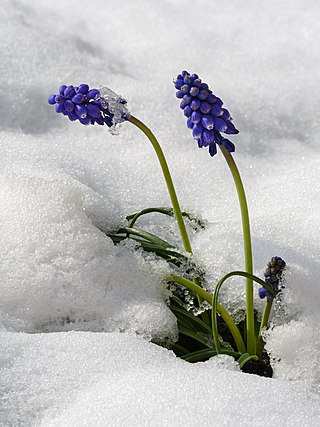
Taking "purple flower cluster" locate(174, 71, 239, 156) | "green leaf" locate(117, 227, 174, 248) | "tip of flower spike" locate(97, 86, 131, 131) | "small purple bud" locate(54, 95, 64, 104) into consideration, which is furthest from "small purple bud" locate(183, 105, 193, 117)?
"green leaf" locate(117, 227, 174, 248)

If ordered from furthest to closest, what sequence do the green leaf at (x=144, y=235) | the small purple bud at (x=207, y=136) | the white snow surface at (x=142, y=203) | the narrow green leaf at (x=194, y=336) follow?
the green leaf at (x=144, y=235), the narrow green leaf at (x=194, y=336), the small purple bud at (x=207, y=136), the white snow surface at (x=142, y=203)

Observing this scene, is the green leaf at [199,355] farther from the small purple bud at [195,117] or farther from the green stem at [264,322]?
the small purple bud at [195,117]

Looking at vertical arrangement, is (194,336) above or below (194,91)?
below

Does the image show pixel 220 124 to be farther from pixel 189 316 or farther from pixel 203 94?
pixel 189 316

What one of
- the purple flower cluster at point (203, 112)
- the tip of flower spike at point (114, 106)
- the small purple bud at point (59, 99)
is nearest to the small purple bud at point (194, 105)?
the purple flower cluster at point (203, 112)

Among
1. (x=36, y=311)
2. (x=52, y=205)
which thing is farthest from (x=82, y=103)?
(x=36, y=311)

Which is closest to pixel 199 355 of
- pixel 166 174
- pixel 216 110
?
pixel 166 174
